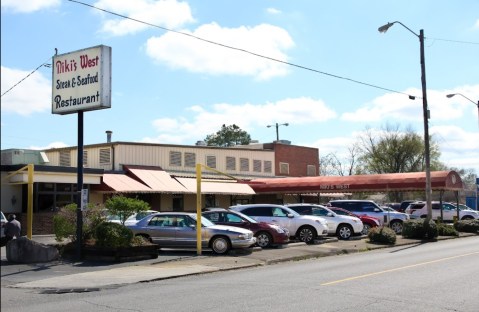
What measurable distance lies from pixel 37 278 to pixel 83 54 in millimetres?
6931

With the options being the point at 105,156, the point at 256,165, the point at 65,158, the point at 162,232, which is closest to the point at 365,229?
the point at 162,232

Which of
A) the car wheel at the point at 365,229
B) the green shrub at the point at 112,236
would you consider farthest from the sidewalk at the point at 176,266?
the car wheel at the point at 365,229

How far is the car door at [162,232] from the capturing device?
750 inches

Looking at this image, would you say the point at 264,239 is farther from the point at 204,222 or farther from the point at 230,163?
the point at 230,163

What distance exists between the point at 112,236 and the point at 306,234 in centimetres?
948

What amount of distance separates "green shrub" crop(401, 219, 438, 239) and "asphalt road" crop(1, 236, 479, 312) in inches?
462

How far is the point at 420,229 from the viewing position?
26.6 meters

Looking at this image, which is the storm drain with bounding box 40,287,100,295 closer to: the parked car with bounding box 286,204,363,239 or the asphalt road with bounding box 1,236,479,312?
the asphalt road with bounding box 1,236,479,312

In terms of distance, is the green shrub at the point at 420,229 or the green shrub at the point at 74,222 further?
the green shrub at the point at 420,229

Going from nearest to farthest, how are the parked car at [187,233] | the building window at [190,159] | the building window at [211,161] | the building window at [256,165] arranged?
the parked car at [187,233] → the building window at [190,159] → the building window at [211,161] → the building window at [256,165]

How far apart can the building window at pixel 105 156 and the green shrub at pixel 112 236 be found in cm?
2084

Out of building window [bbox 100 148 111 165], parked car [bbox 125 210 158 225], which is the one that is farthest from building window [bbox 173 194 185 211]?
parked car [bbox 125 210 158 225]

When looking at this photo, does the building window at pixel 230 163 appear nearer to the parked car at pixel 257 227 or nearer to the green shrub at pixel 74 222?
the parked car at pixel 257 227

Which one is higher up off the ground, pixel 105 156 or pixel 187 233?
pixel 105 156
